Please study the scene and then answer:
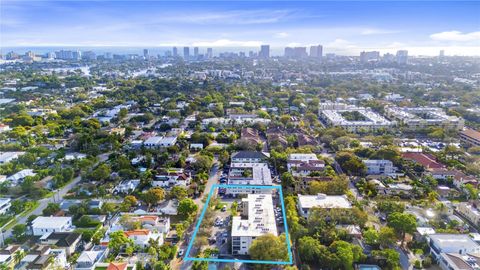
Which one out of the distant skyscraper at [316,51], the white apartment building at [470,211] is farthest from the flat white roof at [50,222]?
the distant skyscraper at [316,51]

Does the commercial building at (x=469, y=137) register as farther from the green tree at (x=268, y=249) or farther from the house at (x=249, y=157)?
the green tree at (x=268, y=249)

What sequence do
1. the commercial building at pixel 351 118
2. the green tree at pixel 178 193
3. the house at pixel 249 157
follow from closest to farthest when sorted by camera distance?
1. the green tree at pixel 178 193
2. the house at pixel 249 157
3. the commercial building at pixel 351 118

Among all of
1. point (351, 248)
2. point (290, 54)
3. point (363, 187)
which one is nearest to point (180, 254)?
point (351, 248)

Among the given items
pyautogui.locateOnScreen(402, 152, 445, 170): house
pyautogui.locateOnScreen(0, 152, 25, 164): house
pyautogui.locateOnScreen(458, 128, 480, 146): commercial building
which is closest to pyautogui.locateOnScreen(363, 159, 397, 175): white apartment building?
pyautogui.locateOnScreen(402, 152, 445, 170): house

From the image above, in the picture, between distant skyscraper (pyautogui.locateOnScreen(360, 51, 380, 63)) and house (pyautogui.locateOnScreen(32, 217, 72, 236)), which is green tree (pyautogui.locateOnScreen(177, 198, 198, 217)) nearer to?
house (pyautogui.locateOnScreen(32, 217, 72, 236))

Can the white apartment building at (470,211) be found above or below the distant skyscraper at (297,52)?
below

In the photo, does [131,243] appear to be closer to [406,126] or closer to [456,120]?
[406,126]

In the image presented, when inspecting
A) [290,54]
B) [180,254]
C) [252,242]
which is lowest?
[180,254]
